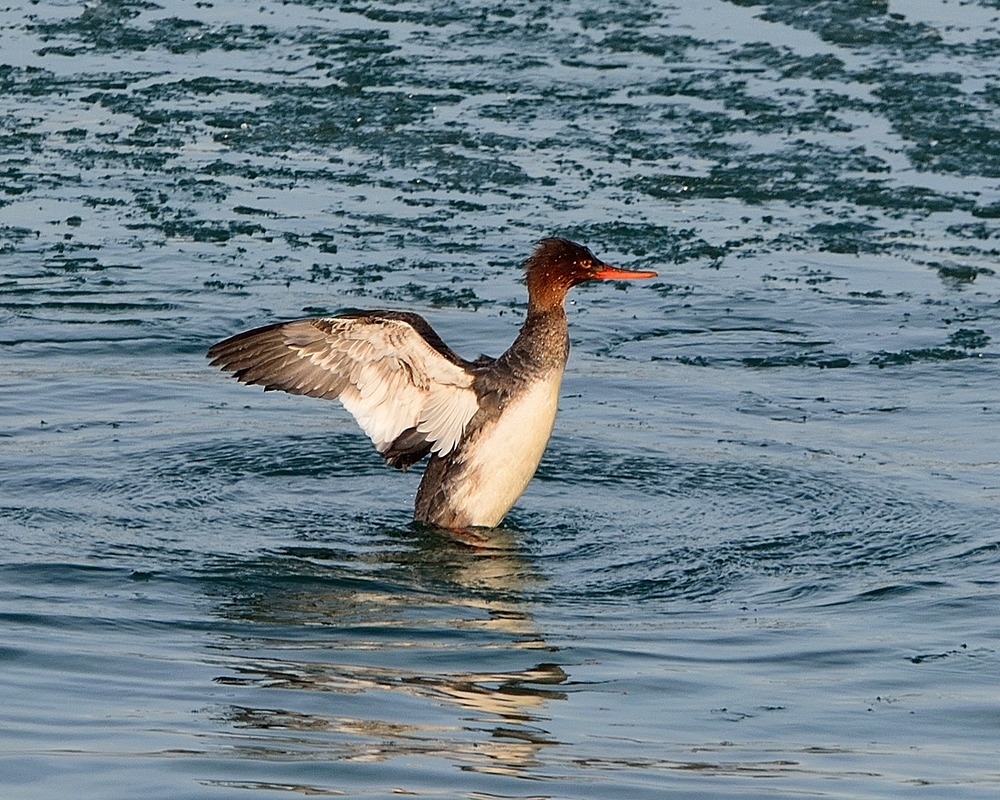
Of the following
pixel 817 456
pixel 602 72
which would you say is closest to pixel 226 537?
pixel 817 456

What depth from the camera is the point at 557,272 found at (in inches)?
315

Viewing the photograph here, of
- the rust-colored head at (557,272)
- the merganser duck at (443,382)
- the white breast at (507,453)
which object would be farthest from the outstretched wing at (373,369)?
the rust-colored head at (557,272)

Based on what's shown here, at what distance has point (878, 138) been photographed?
12867mm

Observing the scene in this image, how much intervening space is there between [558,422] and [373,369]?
68.1 inches

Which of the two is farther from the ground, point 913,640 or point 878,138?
point 878,138

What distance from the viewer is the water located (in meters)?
5.56

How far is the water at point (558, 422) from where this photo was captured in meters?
5.56

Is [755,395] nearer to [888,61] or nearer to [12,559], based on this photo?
[12,559]

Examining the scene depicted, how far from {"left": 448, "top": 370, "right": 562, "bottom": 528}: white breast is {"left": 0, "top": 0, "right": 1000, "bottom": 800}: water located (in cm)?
21

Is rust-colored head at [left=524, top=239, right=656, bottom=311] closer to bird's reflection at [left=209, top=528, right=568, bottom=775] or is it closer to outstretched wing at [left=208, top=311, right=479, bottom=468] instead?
outstretched wing at [left=208, top=311, right=479, bottom=468]

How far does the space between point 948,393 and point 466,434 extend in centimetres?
274

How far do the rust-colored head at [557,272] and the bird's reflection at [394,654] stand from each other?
1.00 m

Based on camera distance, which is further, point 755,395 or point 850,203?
point 850,203

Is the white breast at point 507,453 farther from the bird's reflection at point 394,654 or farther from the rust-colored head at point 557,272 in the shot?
the rust-colored head at point 557,272
